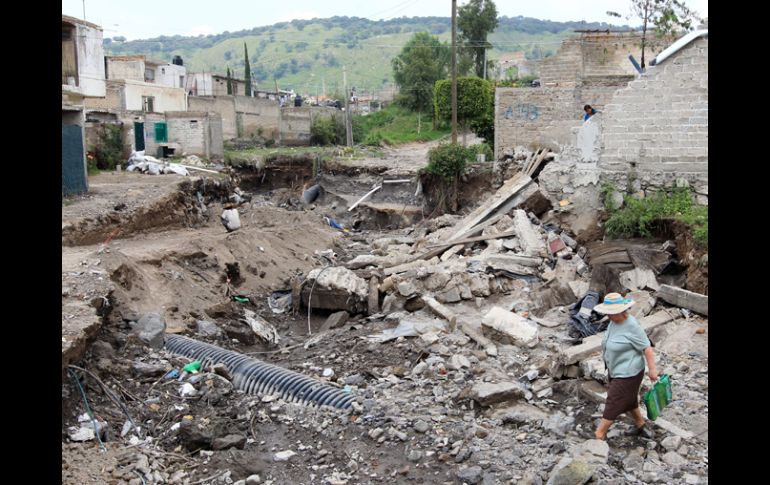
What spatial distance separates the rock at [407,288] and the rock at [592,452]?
4905 millimetres

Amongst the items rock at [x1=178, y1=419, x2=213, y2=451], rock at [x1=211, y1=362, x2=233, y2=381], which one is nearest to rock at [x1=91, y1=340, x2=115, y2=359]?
rock at [x1=211, y1=362, x2=233, y2=381]

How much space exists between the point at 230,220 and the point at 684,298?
11.0 m

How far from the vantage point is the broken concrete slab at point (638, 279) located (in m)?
8.45

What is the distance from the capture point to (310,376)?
7.65 m

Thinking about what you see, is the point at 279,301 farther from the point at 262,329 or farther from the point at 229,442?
the point at 229,442

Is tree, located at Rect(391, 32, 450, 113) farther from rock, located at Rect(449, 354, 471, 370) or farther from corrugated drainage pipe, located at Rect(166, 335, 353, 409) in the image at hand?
corrugated drainage pipe, located at Rect(166, 335, 353, 409)

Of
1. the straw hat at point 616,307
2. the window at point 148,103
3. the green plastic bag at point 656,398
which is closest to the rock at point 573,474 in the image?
the green plastic bag at point 656,398

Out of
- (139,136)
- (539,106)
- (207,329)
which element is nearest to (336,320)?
(207,329)

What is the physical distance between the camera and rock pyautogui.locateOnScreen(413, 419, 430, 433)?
598cm

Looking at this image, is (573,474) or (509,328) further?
(509,328)

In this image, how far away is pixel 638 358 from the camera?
17.6 ft
